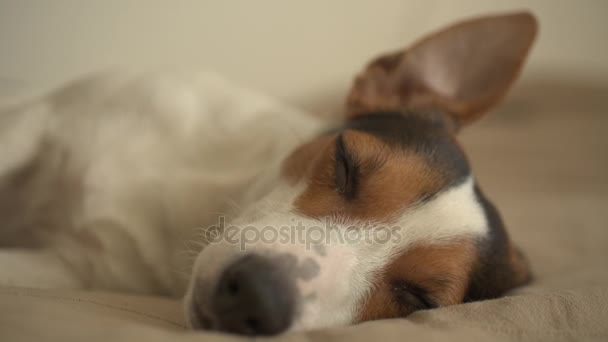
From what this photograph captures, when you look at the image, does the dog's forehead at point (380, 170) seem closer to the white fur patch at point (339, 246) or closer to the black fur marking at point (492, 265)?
the white fur patch at point (339, 246)

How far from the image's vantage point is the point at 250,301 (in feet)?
2.59

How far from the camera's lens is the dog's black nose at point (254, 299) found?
79 centimetres

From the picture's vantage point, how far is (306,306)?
853 millimetres

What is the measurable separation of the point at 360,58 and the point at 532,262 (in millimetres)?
1714

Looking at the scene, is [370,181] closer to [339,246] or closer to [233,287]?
[339,246]

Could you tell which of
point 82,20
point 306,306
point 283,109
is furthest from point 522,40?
point 82,20

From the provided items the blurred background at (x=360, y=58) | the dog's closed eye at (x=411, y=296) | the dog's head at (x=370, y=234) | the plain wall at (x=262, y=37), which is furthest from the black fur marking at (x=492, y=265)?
the plain wall at (x=262, y=37)

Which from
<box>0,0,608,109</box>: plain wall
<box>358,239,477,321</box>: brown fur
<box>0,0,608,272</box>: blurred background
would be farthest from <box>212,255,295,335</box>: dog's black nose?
<box>0,0,608,109</box>: plain wall

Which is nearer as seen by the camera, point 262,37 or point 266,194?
point 266,194

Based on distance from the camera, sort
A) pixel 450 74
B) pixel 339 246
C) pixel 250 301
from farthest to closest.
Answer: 1. pixel 450 74
2. pixel 339 246
3. pixel 250 301

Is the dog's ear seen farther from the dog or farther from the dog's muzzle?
the dog's muzzle

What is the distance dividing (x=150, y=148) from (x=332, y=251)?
0.85 metres

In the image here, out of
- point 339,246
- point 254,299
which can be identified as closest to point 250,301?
point 254,299

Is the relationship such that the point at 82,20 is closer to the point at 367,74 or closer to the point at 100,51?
the point at 100,51
